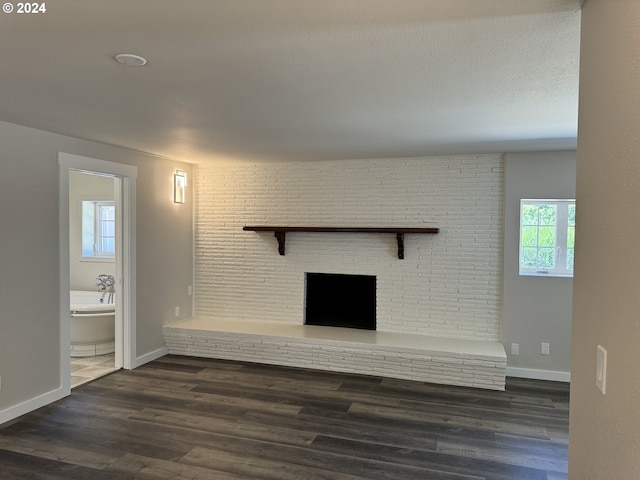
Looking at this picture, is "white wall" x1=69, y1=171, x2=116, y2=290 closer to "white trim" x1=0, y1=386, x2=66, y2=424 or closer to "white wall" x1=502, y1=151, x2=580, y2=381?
"white trim" x1=0, y1=386, x2=66, y2=424

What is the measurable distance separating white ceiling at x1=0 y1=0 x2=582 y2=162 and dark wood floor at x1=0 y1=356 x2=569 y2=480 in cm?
233

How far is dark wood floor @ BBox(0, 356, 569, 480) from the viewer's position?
2.75 m

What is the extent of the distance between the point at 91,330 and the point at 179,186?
201 cm

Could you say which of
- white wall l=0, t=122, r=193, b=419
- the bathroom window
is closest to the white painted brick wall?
white wall l=0, t=122, r=193, b=419

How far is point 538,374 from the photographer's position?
14.6ft

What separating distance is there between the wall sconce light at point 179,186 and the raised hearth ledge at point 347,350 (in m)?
1.55

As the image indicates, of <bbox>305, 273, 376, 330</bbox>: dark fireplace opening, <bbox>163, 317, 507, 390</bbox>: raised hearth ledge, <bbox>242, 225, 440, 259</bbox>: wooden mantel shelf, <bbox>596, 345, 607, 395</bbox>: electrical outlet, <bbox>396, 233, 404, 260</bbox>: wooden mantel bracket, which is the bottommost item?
<bbox>163, 317, 507, 390</bbox>: raised hearth ledge

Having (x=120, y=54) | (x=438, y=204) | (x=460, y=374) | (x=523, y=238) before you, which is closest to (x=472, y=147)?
(x=438, y=204)

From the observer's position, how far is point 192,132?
3.56 meters

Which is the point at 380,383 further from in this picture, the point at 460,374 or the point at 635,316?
the point at 635,316

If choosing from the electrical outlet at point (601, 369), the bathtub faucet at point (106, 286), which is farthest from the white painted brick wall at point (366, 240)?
the electrical outlet at point (601, 369)

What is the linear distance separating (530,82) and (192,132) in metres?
2.54

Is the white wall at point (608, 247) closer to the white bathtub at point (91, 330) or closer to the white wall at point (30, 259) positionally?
the white wall at point (30, 259)

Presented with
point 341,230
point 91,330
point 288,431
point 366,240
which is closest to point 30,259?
point 91,330
